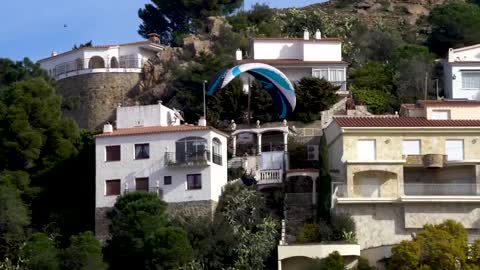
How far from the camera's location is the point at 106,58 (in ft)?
285

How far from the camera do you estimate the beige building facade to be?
63.3 m

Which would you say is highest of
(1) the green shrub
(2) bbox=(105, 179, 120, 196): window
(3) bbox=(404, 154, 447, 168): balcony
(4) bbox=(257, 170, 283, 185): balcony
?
(3) bbox=(404, 154, 447, 168): balcony

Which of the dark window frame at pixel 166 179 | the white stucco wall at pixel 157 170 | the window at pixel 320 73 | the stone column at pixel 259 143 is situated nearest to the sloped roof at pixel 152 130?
the white stucco wall at pixel 157 170

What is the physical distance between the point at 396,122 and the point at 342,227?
20.0ft

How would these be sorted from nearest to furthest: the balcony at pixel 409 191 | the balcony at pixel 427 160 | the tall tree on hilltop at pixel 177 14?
the balcony at pixel 409 191 → the balcony at pixel 427 160 → the tall tree on hilltop at pixel 177 14

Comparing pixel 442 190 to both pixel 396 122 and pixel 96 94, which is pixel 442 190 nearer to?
pixel 396 122

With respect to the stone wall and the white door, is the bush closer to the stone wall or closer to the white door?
the white door

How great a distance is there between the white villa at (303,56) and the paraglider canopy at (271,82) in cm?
405

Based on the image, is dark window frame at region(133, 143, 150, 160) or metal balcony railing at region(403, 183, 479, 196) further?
dark window frame at region(133, 143, 150, 160)

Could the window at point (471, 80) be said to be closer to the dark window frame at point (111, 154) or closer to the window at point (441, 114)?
the window at point (441, 114)

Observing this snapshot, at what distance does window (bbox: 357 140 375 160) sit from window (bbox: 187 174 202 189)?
6618mm

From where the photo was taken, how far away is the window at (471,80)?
259 feet

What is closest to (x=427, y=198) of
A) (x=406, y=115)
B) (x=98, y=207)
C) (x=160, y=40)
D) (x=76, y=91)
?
(x=406, y=115)

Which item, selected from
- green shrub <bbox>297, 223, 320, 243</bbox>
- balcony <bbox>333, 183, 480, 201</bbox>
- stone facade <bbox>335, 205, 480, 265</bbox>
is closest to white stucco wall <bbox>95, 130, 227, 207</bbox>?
green shrub <bbox>297, 223, 320, 243</bbox>
